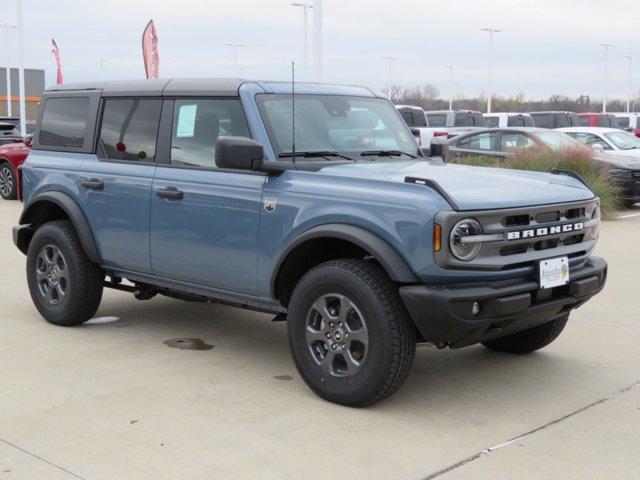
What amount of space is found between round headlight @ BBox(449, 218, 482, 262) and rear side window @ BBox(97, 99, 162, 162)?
8.21ft

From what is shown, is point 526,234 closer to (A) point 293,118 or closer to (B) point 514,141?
(A) point 293,118

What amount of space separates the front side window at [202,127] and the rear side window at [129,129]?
0.74 ft

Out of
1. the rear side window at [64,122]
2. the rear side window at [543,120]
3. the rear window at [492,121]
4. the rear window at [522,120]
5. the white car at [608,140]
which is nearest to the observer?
the rear side window at [64,122]

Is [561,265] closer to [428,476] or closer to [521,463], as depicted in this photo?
[521,463]

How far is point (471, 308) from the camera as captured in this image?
4410 millimetres

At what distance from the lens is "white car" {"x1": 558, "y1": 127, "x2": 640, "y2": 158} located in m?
17.8

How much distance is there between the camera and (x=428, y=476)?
392 cm

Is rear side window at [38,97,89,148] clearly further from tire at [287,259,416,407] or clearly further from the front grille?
the front grille

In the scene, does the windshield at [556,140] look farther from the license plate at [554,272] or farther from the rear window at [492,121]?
the rear window at [492,121]

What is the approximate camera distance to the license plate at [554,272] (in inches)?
187

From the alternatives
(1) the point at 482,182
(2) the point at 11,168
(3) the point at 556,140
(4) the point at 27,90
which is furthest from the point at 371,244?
(4) the point at 27,90

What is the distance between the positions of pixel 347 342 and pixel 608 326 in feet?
9.63

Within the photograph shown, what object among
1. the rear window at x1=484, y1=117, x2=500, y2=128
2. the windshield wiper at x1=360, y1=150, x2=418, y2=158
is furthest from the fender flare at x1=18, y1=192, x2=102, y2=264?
the rear window at x1=484, y1=117, x2=500, y2=128

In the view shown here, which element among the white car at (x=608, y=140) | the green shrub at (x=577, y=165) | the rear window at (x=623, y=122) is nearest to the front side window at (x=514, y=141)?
the green shrub at (x=577, y=165)
